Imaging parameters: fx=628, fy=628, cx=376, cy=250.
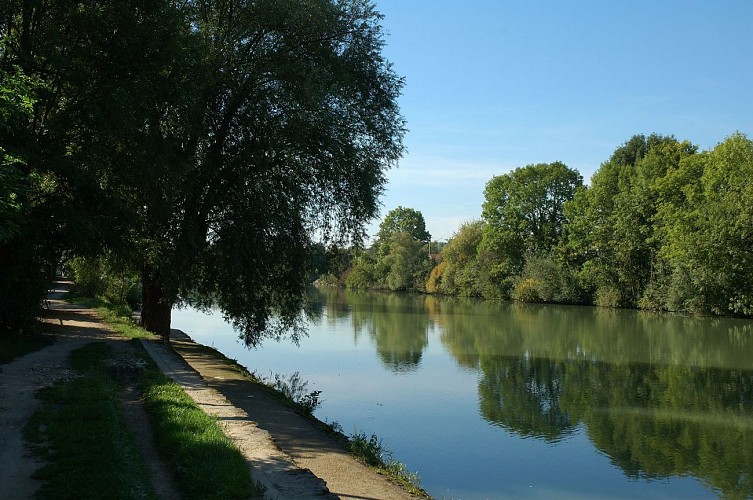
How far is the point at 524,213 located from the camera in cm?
6644

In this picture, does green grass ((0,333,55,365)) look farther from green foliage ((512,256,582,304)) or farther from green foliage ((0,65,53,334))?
green foliage ((512,256,582,304))

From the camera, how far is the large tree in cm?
1434

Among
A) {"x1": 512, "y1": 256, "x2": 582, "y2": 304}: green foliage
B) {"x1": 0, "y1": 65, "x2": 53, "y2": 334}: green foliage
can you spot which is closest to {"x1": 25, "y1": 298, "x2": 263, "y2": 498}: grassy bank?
{"x1": 0, "y1": 65, "x2": 53, "y2": 334}: green foliage

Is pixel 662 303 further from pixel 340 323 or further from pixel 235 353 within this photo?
pixel 235 353

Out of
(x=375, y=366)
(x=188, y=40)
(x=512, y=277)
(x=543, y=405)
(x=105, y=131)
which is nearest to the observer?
(x=105, y=131)

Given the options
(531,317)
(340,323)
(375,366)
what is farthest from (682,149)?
(375,366)

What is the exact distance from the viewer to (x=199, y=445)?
23.3 feet

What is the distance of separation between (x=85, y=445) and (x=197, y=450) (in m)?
1.22

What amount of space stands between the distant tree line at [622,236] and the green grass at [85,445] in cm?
977

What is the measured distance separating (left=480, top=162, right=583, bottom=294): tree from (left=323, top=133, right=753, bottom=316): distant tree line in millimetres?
108

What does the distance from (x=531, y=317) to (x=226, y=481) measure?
134ft

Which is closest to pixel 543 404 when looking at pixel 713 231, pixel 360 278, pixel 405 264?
pixel 713 231

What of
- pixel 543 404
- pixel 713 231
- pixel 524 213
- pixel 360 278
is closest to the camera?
pixel 543 404

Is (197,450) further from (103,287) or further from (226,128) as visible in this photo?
(103,287)
